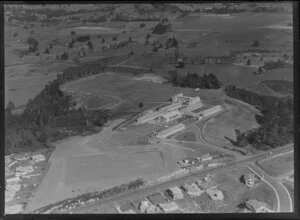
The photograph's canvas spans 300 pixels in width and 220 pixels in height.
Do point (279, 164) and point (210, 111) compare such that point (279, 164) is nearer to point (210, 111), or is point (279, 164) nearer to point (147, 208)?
point (210, 111)

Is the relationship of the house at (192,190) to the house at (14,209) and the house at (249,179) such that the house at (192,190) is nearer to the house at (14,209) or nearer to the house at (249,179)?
the house at (249,179)

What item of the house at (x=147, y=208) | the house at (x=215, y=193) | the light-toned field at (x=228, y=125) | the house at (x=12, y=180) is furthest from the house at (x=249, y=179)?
the house at (x=12, y=180)

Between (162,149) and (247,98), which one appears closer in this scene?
(162,149)

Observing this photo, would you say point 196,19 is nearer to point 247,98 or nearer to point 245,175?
point 247,98

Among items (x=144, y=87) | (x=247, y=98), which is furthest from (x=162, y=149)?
(x=247, y=98)

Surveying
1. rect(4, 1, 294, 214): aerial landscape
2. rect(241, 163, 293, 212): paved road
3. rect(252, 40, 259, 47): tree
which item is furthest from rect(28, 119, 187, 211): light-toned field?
rect(252, 40, 259, 47): tree

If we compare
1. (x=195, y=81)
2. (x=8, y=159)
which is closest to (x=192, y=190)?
(x=195, y=81)
